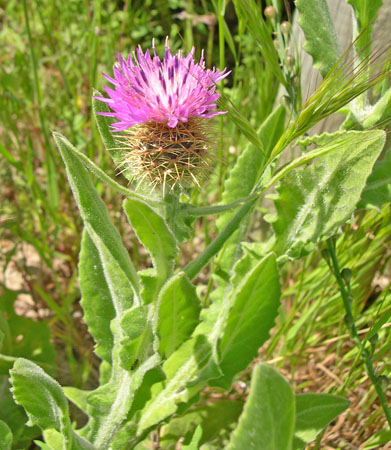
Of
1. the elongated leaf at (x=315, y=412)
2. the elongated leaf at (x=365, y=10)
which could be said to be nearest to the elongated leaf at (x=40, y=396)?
the elongated leaf at (x=315, y=412)

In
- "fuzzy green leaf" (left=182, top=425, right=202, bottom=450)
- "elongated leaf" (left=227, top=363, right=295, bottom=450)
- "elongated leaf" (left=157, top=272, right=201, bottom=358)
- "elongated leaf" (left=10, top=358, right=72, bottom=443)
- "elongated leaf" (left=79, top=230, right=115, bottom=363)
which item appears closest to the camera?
"elongated leaf" (left=227, top=363, right=295, bottom=450)

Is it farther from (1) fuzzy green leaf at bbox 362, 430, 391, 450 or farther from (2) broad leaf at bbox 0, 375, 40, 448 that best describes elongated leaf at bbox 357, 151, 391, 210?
(2) broad leaf at bbox 0, 375, 40, 448

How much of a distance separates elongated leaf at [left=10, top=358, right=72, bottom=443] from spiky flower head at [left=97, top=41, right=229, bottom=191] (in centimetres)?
54

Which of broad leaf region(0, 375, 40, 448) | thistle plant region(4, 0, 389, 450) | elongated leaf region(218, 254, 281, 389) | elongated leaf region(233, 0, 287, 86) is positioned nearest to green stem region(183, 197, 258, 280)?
thistle plant region(4, 0, 389, 450)

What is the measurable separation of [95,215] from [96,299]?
41 cm

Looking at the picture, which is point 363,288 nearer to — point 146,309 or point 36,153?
point 146,309

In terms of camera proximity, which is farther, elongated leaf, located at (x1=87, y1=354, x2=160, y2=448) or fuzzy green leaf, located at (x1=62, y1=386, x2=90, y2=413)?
fuzzy green leaf, located at (x1=62, y1=386, x2=90, y2=413)

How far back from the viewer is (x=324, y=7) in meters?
1.54

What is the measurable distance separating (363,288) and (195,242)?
3.71 feet

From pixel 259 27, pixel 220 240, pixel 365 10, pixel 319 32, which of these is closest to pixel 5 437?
pixel 220 240

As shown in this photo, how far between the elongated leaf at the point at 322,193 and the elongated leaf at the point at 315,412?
16.2 inches

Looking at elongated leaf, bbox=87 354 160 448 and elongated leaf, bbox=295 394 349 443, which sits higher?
elongated leaf, bbox=87 354 160 448

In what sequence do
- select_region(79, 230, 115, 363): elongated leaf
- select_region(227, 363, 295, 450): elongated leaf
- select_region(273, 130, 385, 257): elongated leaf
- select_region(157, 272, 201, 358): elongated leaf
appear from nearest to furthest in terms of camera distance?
select_region(227, 363, 295, 450): elongated leaf
select_region(157, 272, 201, 358): elongated leaf
select_region(273, 130, 385, 257): elongated leaf
select_region(79, 230, 115, 363): elongated leaf

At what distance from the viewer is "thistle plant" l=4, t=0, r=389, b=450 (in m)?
1.29
